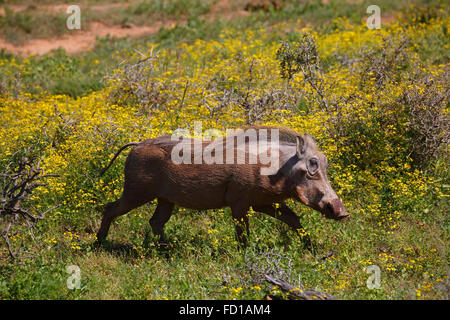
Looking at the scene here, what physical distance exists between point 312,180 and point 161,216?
206 centimetres

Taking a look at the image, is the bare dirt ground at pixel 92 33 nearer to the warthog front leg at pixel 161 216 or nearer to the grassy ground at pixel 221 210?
the grassy ground at pixel 221 210

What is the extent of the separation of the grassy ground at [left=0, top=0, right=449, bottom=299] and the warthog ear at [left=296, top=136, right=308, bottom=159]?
953mm

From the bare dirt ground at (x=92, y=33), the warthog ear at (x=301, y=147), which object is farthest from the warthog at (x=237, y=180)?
the bare dirt ground at (x=92, y=33)

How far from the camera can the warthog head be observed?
6.49 meters

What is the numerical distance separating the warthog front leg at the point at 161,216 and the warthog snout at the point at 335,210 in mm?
2080

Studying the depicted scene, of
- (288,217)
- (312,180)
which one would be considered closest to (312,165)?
(312,180)

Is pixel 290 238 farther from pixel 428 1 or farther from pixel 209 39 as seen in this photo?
pixel 428 1

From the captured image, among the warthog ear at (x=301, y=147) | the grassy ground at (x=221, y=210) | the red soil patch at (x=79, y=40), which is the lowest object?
Result: the grassy ground at (x=221, y=210)

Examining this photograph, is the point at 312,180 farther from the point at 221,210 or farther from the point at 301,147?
the point at 221,210

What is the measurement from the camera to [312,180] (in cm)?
657

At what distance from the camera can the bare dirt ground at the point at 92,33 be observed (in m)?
18.2

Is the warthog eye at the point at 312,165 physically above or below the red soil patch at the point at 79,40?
below

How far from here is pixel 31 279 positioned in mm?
6180
